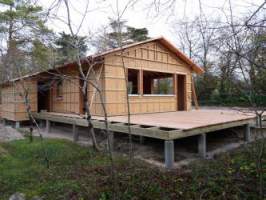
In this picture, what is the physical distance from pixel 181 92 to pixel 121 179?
959cm

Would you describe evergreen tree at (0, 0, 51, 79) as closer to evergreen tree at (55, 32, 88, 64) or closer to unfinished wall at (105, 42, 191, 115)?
evergreen tree at (55, 32, 88, 64)

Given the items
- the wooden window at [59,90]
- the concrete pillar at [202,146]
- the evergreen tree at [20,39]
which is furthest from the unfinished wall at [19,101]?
the concrete pillar at [202,146]

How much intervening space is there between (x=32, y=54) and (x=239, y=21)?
840 centimetres

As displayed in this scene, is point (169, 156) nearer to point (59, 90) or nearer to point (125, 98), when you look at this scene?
point (125, 98)

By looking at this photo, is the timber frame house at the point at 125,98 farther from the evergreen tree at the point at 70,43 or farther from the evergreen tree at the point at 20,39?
the evergreen tree at the point at 70,43

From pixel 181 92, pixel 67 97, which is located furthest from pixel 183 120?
pixel 67 97

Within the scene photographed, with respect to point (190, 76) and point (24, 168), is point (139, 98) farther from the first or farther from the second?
point (24, 168)

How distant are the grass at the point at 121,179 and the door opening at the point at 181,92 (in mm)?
7244

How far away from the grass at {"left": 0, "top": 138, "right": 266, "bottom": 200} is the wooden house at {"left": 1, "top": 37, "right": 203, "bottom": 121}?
9.03 ft

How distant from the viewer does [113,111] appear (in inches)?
365

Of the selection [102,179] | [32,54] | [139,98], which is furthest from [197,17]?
[32,54]

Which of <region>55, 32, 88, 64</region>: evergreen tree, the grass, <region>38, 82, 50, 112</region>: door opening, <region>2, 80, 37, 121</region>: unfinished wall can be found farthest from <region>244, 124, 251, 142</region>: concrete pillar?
<region>38, 82, 50, 112</region>: door opening

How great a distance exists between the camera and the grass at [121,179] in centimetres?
355

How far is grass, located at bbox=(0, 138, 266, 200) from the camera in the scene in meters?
3.55
